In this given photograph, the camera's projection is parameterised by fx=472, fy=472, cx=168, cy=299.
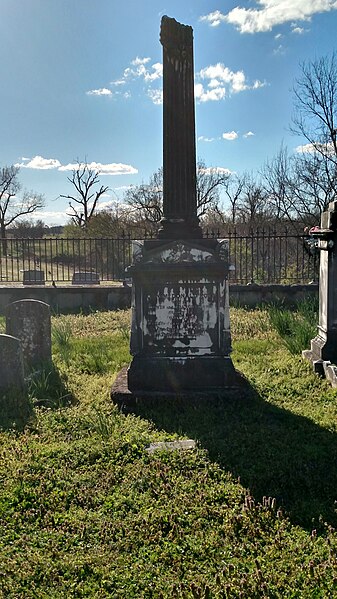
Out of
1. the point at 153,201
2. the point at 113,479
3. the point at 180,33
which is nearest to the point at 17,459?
the point at 113,479

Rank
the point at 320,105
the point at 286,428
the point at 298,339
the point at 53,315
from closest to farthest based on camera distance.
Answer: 1. the point at 286,428
2. the point at 298,339
3. the point at 53,315
4. the point at 320,105

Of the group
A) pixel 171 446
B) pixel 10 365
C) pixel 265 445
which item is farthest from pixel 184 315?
pixel 10 365

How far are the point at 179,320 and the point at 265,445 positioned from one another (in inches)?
68.3

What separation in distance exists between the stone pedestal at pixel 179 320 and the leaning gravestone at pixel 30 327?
5.94 ft

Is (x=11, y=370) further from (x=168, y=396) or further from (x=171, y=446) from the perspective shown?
(x=171, y=446)

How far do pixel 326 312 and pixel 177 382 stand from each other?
7.56ft

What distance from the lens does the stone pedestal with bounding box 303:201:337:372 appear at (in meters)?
5.95

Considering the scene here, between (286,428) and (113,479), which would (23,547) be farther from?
(286,428)

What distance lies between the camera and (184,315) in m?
5.11

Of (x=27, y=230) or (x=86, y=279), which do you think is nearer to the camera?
(x=86, y=279)

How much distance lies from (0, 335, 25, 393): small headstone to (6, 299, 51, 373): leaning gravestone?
1.03m

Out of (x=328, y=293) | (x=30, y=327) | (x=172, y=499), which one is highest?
(x=328, y=293)

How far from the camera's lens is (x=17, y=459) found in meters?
3.71

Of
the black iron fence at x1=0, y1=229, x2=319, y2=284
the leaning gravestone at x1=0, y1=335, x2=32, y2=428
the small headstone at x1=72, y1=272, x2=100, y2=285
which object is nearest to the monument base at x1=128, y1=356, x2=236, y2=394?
the leaning gravestone at x1=0, y1=335, x2=32, y2=428
